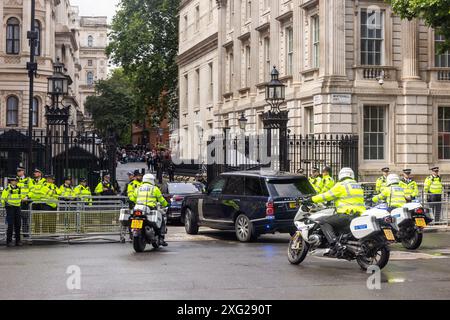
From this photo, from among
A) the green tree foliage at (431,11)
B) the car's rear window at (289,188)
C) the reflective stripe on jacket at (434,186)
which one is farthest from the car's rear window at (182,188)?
the green tree foliage at (431,11)

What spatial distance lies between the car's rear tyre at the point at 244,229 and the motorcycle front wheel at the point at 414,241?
3.43 meters

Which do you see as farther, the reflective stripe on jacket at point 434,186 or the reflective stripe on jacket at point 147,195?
the reflective stripe on jacket at point 434,186

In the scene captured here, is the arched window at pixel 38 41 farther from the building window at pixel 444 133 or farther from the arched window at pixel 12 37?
the building window at pixel 444 133

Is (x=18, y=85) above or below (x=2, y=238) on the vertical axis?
above

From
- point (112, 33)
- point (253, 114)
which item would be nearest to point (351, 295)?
point (253, 114)

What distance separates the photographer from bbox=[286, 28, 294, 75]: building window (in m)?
35.3

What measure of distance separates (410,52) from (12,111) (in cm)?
3020

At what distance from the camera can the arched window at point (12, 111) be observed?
5188 cm

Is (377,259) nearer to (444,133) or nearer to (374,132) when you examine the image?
(374,132)

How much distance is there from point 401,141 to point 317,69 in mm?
4501

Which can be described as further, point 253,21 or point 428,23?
point 253,21

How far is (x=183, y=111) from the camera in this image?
2267 inches

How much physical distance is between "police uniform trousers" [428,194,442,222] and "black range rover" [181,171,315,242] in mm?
5796
